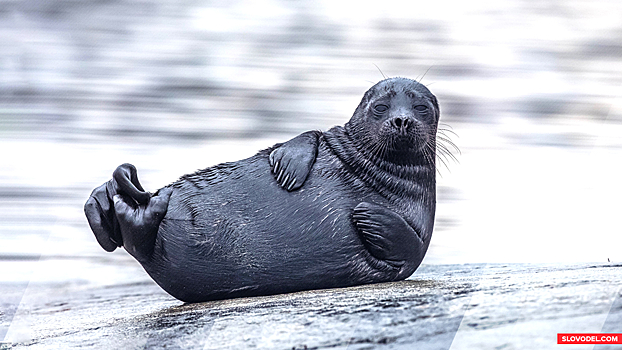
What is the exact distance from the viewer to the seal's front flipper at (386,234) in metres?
1.96

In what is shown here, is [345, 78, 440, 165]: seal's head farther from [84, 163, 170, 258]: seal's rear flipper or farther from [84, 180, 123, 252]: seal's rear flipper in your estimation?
[84, 180, 123, 252]: seal's rear flipper

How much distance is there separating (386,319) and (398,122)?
73 centimetres

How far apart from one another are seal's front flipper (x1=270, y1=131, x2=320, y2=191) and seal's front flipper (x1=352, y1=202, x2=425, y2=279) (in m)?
0.20

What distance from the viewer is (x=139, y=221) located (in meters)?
1.95

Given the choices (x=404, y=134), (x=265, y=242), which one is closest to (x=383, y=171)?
(x=404, y=134)

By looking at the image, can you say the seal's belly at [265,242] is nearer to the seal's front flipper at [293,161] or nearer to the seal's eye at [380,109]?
the seal's front flipper at [293,161]

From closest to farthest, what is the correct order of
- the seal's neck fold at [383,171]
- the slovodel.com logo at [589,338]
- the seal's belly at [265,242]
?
the slovodel.com logo at [589,338], the seal's belly at [265,242], the seal's neck fold at [383,171]

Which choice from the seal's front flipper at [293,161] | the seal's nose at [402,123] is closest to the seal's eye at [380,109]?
the seal's nose at [402,123]

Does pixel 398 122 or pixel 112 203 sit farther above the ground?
pixel 398 122

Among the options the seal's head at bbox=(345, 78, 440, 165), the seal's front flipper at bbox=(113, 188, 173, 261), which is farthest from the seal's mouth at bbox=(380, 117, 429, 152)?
the seal's front flipper at bbox=(113, 188, 173, 261)

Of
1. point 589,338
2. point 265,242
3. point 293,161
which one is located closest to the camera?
point 589,338

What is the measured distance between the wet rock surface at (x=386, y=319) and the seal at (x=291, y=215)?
0.07 m

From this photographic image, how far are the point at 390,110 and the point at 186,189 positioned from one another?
0.66 m

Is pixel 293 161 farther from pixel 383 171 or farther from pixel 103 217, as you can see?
pixel 103 217
